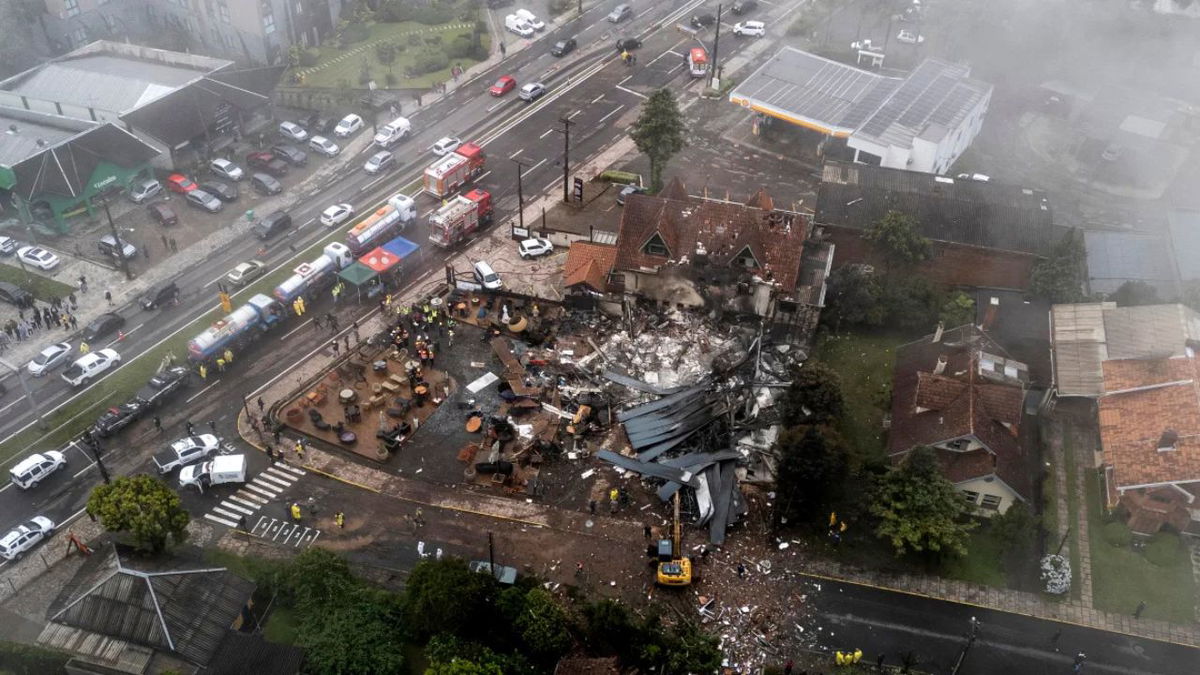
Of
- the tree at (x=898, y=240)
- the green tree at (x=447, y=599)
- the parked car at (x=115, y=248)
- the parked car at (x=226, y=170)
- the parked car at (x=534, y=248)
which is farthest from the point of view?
the parked car at (x=226, y=170)

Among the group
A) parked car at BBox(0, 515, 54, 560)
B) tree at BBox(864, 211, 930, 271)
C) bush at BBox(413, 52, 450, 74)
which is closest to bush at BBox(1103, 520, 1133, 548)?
tree at BBox(864, 211, 930, 271)

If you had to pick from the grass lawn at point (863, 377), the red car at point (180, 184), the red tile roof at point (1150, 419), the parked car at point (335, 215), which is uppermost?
the red car at point (180, 184)

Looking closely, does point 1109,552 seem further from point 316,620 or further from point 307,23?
point 307,23

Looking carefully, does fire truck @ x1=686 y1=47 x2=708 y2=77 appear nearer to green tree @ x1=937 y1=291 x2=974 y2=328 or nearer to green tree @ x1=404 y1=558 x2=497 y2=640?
green tree @ x1=937 y1=291 x2=974 y2=328

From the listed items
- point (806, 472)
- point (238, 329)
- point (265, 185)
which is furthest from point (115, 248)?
point (806, 472)

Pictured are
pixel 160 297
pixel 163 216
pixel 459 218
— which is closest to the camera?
pixel 160 297

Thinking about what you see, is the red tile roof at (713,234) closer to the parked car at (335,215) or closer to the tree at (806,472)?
the tree at (806,472)

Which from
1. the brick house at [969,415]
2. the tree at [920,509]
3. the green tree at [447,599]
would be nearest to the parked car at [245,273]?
the green tree at [447,599]

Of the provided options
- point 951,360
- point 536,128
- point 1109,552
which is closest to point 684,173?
point 536,128

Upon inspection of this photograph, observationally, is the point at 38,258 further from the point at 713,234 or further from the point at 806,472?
the point at 806,472
